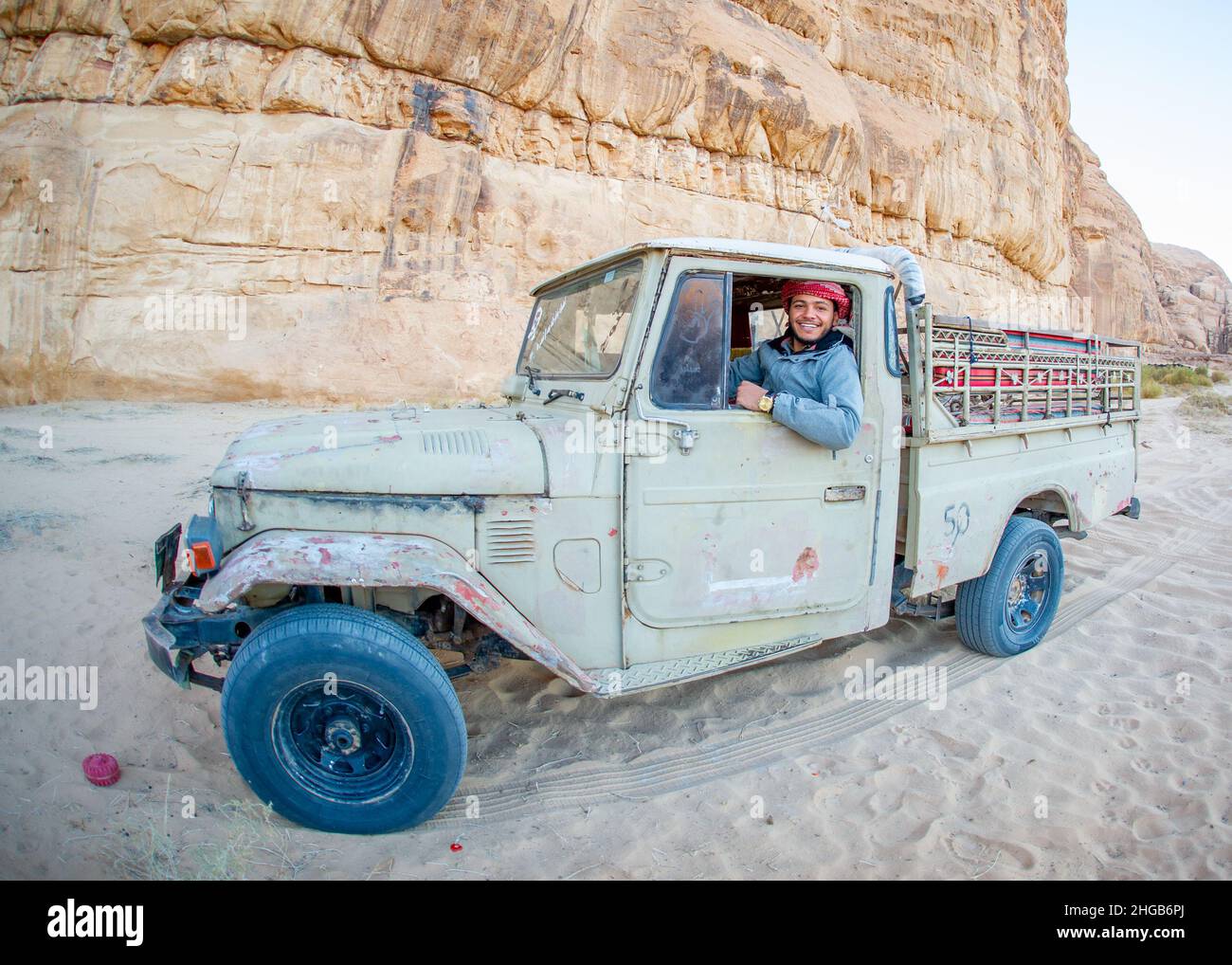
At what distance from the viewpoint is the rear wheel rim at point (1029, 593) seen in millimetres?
4117

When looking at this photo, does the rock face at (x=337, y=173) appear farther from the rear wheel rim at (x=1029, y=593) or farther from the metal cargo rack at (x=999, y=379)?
the rear wheel rim at (x=1029, y=593)

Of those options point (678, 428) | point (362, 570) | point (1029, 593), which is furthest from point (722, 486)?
point (1029, 593)

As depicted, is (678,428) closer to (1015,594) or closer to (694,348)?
(694,348)

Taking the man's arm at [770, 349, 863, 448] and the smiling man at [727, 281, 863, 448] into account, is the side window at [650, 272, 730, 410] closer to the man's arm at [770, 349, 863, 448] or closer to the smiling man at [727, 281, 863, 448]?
the smiling man at [727, 281, 863, 448]

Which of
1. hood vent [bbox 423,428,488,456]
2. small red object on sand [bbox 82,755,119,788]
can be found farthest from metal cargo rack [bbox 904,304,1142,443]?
small red object on sand [bbox 82,755,119,788]

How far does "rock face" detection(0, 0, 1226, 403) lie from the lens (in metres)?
11.7

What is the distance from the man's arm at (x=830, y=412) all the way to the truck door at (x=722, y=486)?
99 mm

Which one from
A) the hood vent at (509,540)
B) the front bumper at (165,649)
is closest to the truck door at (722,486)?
the hood vent at (509,540)

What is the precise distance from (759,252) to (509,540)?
155 cm

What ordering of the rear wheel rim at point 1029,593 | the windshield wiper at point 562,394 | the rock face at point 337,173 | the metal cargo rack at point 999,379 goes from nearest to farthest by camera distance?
the windshield wiper at point 562,394
the metal cargo rack at point 999,379
the rear wheel rim at point 1029,593
the rock face at point 337,173

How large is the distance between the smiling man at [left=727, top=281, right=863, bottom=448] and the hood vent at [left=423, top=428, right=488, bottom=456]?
1.09 meters

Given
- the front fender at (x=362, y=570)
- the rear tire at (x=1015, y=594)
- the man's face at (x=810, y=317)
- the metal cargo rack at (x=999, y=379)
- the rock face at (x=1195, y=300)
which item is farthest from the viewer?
the rock face at (x=1195, y=300)

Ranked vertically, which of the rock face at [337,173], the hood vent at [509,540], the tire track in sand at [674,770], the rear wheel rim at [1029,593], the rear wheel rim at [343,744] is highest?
the rock face at [337,173]
